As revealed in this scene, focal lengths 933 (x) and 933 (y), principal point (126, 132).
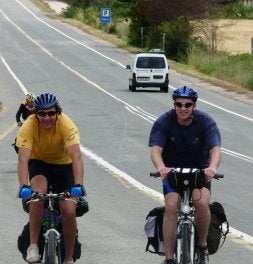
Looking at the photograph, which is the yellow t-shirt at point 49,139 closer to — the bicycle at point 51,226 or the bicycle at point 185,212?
the bicycle at point 51,226

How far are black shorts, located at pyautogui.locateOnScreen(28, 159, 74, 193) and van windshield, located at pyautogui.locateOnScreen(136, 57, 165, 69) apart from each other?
35824mm

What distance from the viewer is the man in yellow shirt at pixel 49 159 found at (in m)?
8.34

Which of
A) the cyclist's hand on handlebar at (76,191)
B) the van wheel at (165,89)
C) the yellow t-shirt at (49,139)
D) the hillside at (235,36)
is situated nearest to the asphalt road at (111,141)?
the van wheel at (165,89)

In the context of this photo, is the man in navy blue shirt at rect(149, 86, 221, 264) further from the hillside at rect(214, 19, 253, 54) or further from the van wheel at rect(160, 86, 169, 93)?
the hillside at rect(214, 19, 253, 54)

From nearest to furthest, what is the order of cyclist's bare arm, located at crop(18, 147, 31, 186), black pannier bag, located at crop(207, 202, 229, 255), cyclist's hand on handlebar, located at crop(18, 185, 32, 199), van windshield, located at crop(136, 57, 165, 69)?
cyclist's hand on handlebar, located at crop(18, 185, 32, 199)
cyclist's bare arm, located at crop(18, 147, 31, 186)
black pannier bag, located at crop(207, 202, 229, 255)
van windshield, located at crop(136, 57, 165, 69)

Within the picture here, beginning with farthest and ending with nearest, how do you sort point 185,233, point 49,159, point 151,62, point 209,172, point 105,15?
point 105,15
point 151,62
point 49,159
point 185,233
point 209,172

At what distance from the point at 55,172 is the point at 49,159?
14cm

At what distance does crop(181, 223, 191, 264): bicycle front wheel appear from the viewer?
26.5 feet

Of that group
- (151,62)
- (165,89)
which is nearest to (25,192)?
(165,89)

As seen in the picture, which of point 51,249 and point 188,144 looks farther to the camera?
point 188,144

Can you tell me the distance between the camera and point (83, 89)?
44.3 meters

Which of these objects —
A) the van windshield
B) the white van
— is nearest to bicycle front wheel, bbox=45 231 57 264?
the white van

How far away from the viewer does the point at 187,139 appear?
845 centimetres

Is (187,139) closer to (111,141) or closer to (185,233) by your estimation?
(185,233)
